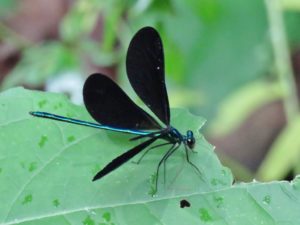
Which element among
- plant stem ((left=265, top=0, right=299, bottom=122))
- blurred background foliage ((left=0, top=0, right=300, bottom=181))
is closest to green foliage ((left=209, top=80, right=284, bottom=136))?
blurred background foliage ((left=0, top=0, right=300, bottom=181))

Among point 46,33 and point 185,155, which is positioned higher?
point 46,33

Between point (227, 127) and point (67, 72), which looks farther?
point (227, 127)

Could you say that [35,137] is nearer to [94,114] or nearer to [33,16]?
[94,114]

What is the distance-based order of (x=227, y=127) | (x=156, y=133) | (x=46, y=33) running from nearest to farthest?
(x=156, y=133) → (x=227, y=127) → (x=46, y=33)

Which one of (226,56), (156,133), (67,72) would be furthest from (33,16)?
(156,133)

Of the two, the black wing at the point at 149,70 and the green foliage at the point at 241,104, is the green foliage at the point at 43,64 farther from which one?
the black wing at the point at 149,70

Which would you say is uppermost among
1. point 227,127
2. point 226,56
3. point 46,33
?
point 46,33

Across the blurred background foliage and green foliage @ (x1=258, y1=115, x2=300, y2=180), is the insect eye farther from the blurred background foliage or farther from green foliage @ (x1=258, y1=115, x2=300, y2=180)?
green foliage @ (x1=258, y1=115, x2=300, y2=180)

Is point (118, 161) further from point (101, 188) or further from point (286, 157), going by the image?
point (286, 157)

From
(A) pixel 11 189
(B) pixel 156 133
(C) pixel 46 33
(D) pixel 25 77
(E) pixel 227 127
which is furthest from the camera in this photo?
(C) pixel 46 33

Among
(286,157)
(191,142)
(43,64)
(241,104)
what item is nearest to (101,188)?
(191,142)
